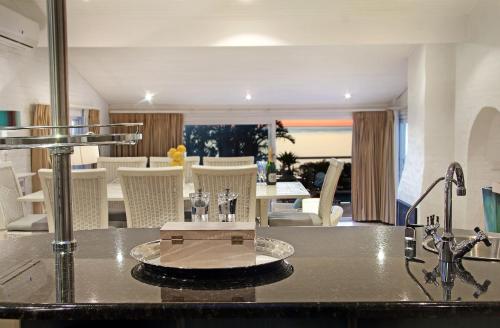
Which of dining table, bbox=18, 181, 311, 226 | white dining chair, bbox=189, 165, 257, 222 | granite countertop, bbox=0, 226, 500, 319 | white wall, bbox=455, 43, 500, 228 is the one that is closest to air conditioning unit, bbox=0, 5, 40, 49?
dining table, bbox=18, 181, 311, 226

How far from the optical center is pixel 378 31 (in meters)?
5.49

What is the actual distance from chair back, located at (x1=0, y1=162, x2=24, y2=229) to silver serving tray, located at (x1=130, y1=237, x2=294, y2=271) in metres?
3.34

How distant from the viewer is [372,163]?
323 inches

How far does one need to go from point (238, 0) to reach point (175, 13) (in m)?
0.68

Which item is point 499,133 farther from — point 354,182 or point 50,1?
point 50,1

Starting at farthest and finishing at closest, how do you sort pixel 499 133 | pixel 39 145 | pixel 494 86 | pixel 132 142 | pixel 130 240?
pixel 499 133, pixel 494 86, pixel 130 240, pixel 132 142, pixel 39 145

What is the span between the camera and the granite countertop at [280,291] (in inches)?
44.1

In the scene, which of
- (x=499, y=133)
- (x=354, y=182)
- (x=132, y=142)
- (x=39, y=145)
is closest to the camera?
(x=39, y=145)

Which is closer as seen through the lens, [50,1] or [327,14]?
[50,1]

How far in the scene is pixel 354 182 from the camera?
825 cm

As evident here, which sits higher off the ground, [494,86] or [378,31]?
[378,31]

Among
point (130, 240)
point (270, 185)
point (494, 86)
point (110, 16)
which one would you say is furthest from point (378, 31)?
point (130, 240)

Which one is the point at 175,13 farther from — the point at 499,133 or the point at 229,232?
the point at 229,232

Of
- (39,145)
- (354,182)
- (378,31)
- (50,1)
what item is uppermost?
(378,31)
